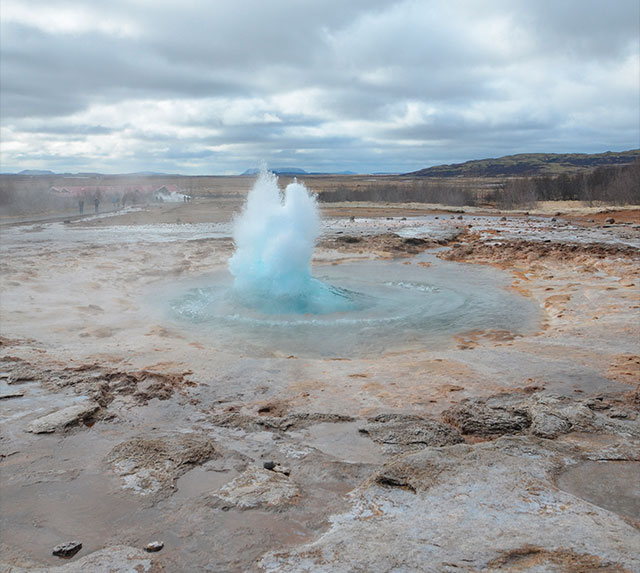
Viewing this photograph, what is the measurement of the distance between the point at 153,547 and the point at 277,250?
24.0 feet

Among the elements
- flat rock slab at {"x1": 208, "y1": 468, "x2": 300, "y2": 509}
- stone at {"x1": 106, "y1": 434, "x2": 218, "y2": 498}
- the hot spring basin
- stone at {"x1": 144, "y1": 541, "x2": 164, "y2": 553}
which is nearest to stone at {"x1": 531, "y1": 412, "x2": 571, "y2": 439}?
flat rock slab at {"x1": 208, "y1": 468, "x2": 300, "y2": 509}

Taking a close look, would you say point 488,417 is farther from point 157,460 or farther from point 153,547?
point 153,547

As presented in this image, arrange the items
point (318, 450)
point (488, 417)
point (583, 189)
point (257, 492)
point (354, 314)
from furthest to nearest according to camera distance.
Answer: point (583, 189) → point (354, 314) → point (488, 417) → point (318, 450) → point (257, 492)

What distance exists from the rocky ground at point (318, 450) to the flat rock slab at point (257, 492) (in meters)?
0.01

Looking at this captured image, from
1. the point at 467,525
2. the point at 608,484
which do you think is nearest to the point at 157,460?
the point at 467,525

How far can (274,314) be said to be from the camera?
855 cm

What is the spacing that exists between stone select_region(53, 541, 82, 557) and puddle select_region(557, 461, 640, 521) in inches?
108

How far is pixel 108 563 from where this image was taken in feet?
8.52

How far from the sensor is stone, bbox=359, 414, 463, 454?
156 inches

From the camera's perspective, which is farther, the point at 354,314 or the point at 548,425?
the point at 354,314

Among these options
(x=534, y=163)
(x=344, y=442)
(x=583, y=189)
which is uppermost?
(x=534, y=163)

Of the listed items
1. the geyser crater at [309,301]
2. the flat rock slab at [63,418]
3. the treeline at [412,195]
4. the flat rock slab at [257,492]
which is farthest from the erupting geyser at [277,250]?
the treeline at [412,195]

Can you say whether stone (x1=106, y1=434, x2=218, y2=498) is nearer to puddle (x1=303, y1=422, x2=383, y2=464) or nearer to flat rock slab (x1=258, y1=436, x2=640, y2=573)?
puddle (x1=303, y1=422, x2=383, y2=464)

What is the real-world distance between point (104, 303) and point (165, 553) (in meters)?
6.89
